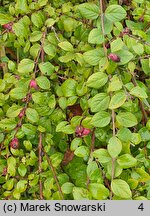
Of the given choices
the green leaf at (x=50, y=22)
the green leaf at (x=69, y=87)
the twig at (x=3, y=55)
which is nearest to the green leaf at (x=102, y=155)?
the green leaf at (x=69, y=87)

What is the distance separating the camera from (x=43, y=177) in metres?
1.26

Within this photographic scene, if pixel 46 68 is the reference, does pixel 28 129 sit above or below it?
below

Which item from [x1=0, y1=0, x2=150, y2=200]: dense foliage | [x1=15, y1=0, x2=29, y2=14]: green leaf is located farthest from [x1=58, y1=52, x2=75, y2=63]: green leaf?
[x1=15, y1=0, x2=29, y2=14]: green leaf

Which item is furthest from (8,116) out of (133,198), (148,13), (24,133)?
(148,13)

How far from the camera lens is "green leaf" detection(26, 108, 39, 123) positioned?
121 centimetres

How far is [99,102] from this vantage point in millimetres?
1099

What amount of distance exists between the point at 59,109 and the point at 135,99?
225 millimetres

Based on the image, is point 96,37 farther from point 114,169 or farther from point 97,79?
point 114,169

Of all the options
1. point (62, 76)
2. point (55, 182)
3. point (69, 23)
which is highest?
point (69, 23)

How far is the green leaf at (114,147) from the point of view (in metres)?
1.05

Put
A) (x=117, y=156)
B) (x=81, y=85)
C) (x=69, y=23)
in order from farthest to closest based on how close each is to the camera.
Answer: (x=69, y=23), (x=81, y=85), (x=117, y=156)

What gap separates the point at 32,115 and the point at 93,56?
24cm

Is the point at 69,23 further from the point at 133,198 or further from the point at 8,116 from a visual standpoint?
the point at 133,198

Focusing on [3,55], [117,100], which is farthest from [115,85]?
[3,55]
